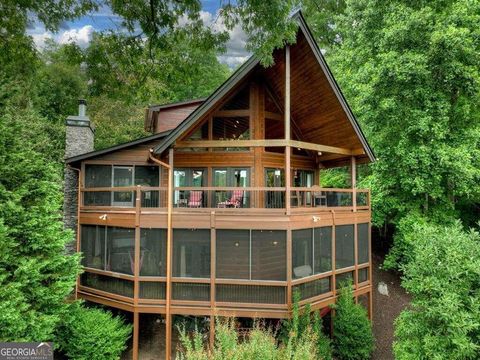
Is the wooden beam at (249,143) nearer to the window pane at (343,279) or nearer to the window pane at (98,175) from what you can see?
the window pane at (98,175)

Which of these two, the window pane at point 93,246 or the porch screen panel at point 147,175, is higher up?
the porch screen panel at point 147,175

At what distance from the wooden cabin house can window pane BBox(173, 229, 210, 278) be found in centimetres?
3

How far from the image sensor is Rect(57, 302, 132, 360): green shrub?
27.3ft

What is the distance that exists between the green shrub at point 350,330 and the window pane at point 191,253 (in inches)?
175

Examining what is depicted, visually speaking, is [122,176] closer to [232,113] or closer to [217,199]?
[217,199]

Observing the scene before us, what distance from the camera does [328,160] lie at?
13.9 meters

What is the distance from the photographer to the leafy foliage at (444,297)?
20.9ft

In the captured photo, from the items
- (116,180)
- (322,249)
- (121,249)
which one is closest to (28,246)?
(121,249)

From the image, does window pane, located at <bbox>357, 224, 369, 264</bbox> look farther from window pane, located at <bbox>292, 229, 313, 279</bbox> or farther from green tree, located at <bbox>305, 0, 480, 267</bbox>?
green tree, located at <bbox>305, 0, 480, 267</bbox>

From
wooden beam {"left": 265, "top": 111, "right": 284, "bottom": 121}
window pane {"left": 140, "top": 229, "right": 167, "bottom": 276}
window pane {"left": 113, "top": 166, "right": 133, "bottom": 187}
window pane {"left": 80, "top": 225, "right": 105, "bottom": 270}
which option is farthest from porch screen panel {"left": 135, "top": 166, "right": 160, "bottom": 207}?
wooden beam {"left": 265, "top": 111, "right": 284, "bottom": 121}

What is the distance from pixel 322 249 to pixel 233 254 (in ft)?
9.35

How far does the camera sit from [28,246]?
7.60 m

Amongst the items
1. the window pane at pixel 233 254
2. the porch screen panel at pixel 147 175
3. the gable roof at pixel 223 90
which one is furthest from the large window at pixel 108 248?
the gable roof at pixel 223 90

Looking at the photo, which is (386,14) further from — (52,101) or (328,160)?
(52,101)
